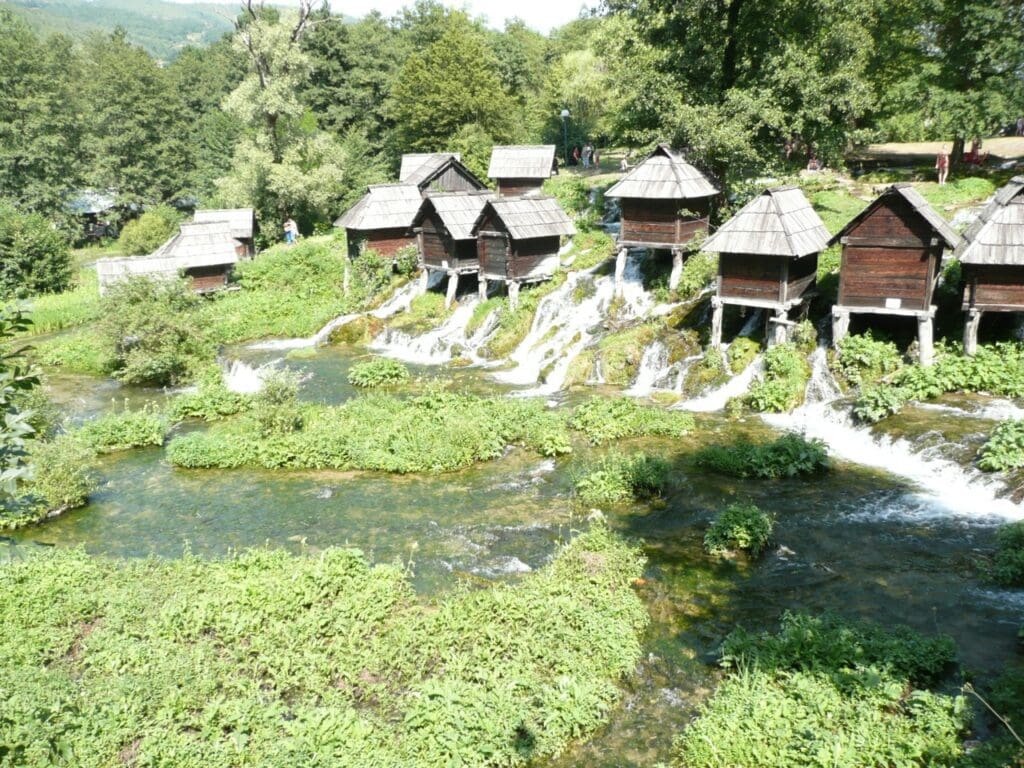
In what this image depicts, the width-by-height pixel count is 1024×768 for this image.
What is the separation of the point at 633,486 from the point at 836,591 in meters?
5.47

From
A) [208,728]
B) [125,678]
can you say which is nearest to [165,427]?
[125,678]

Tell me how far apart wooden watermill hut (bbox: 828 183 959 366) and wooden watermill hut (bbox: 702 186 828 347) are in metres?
1.41

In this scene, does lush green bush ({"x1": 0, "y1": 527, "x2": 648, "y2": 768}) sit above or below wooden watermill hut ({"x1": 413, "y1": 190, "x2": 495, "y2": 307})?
below

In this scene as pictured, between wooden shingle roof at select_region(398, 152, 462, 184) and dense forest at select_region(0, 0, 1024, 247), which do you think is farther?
wooden shingle roof at select_region(398, 152, 462, 184)

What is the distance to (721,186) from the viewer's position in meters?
31.8

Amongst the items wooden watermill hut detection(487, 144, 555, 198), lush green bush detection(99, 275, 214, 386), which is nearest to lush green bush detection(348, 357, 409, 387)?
lush green bush detection(99, 275, 214, 386)

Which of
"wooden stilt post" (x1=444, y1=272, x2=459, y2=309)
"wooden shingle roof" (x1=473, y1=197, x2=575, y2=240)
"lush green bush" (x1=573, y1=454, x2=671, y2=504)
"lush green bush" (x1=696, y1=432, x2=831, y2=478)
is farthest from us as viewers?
"wooden stilt post" (x1=444, y1=272, x2=459, y2=309)

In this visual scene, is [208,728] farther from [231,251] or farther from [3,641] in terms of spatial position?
[231,251]

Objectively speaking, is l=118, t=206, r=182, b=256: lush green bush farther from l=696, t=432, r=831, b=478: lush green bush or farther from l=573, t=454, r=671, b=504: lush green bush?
l=696, t=432, r=831, b=478: lush green bush

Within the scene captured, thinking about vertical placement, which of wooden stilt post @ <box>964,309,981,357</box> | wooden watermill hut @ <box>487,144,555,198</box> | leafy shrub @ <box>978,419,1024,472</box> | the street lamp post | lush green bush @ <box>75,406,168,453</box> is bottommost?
lush green bush @ <box>75,406,168,453</box>

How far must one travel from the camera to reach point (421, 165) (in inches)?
1943

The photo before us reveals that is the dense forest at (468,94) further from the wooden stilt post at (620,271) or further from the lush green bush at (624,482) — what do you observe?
the lush green bush at (624,482)

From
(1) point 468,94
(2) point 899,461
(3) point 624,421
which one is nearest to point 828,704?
(2) point 899,461

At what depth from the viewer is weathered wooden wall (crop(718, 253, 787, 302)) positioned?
2341cm
